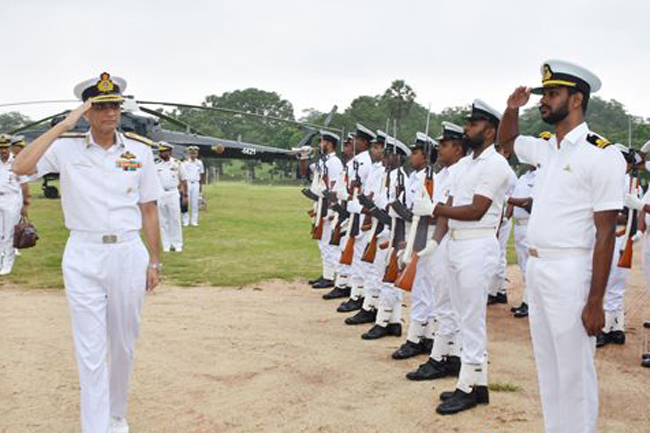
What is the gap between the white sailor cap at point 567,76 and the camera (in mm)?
3410

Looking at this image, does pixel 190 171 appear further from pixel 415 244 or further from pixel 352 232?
pixel 415 244

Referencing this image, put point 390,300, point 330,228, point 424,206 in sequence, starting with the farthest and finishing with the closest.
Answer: point 330,228 → point 390,300 → point 424,206

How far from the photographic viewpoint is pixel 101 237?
3873mm

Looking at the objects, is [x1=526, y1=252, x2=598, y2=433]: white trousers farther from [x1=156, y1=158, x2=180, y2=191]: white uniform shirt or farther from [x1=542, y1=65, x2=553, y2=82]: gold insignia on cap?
[x1=156, y1=158, x2=180, y2=191]: white uniform shirt

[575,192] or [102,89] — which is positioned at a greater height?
[102,89]

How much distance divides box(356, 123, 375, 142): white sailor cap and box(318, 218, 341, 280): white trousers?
1493 mm

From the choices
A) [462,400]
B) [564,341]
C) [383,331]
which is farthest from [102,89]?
[383,331]

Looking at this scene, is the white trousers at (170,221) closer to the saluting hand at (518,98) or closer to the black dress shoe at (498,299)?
the black dress shoe at (498,299)

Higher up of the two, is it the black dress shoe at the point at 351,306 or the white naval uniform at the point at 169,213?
the white naval uniform at the point at 169,213

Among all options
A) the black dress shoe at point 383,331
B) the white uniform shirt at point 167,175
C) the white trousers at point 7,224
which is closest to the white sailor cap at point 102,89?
the black dress shoe at point 383,331

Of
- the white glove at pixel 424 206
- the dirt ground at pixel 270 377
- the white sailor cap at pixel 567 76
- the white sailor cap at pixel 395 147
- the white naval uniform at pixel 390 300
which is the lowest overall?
the dirt ground at pixel 270 377

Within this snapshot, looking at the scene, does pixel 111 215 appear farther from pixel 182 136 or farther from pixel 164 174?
pixel 182 136

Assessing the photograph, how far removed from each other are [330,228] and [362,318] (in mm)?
2036

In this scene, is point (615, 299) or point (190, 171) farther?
point (190, 171)
